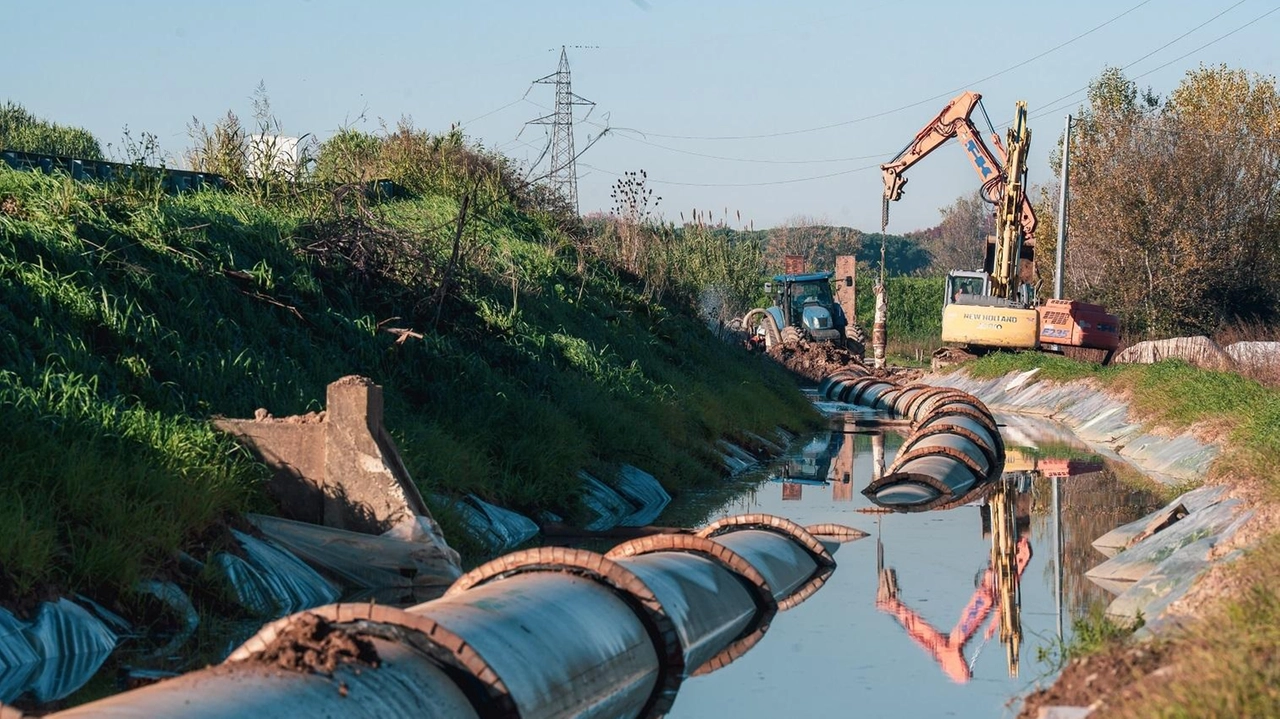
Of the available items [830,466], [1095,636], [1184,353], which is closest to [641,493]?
[830,466]

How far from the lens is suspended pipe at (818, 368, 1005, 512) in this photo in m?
15.5

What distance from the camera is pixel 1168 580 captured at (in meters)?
8.90

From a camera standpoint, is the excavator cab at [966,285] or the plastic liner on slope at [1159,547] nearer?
the plastic liner on slope at [1159,547]

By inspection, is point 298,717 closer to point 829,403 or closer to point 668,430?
point 668,430

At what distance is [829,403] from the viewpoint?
31625 mm

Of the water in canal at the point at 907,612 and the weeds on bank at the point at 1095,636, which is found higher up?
the weeds on bank at the point at 1095,636

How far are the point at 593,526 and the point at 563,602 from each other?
6111mm

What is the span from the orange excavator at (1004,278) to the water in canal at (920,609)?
1611 centimetres

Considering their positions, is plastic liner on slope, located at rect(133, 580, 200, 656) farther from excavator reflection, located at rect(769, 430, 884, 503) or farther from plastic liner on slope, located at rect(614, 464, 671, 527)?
excavator reflection, located at rect(769, 430, 884, 503)

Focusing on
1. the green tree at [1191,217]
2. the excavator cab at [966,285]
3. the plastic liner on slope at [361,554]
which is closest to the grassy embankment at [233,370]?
the plastic liner on slope at [361,554]

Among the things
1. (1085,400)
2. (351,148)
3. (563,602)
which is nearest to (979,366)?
(1085,400)

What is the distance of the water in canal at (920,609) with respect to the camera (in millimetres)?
7664

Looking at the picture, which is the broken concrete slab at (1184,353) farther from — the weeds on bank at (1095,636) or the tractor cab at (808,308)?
the weeds on bank at (1095,636)

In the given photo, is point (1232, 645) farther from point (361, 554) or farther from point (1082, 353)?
point (1082, 353)
